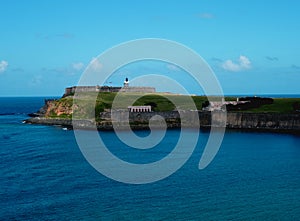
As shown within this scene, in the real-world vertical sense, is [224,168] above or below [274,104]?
below

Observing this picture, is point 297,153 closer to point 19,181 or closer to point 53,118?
point 19,181

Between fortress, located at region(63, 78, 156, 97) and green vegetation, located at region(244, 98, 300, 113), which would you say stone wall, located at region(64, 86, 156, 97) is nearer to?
fortress, located at region(63, 78, 156, 97)

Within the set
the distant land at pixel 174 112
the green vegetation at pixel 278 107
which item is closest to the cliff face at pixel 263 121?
the distant land at pixel 174 112

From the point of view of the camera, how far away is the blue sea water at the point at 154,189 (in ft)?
93.7

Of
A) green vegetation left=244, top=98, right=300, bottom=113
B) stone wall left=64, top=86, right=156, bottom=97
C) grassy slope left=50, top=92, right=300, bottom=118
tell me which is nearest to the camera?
green vegetation left=244, top=98, right=300, bottom=113

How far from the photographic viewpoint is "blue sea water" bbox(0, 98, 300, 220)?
28562mm

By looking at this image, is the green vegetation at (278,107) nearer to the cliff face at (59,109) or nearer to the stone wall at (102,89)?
the cliff face at (59,109)

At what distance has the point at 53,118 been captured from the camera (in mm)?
88562

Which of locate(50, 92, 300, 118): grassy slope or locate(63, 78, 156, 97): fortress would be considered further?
locate(63, 78, 156, 97): fortress

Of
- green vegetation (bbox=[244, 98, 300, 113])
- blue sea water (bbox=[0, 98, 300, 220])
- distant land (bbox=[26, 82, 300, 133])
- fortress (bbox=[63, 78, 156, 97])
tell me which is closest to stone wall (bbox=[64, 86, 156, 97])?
fortress (bbox=[63, 78, 156, 97])

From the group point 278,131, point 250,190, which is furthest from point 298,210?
point 278,131

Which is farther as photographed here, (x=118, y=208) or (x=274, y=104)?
(x=274, y=104)

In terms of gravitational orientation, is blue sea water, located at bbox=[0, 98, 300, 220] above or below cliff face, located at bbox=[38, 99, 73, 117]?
below

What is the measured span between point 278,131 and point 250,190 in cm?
4246
